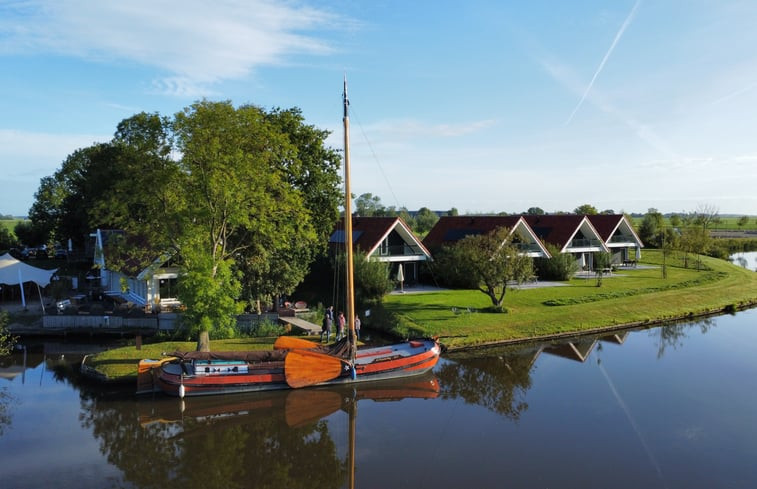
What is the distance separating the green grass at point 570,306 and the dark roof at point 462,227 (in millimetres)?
6875

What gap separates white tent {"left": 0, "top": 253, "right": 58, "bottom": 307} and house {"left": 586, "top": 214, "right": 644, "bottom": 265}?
46.4 metres

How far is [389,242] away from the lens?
38.8 meters

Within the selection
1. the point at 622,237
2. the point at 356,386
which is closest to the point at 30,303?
the point at 356,386

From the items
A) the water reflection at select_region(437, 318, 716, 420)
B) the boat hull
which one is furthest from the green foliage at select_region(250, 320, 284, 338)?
the water reflection at select_region(437, 318, 716, 420)

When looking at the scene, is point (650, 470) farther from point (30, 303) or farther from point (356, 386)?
point (30, 303)

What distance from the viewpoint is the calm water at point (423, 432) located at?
13680mm

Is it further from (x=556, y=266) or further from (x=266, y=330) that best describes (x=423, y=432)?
(x=556, y=266)

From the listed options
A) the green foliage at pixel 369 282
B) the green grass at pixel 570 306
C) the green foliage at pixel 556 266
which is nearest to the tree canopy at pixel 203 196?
the green foliage at pixel 369 282

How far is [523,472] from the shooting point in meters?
13.7

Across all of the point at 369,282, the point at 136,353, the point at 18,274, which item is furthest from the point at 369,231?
the point at 18,274

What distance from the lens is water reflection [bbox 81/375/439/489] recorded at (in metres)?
13.9

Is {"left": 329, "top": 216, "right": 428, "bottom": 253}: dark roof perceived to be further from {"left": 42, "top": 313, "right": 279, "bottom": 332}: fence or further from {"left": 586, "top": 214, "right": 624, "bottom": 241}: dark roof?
{"left": 586, "top": 214, "right": 624, "bottom": 241}: dark roof

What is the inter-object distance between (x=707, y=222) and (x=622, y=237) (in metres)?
22.1

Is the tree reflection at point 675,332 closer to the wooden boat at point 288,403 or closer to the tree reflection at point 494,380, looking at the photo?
the tree reflection at point 494,380
